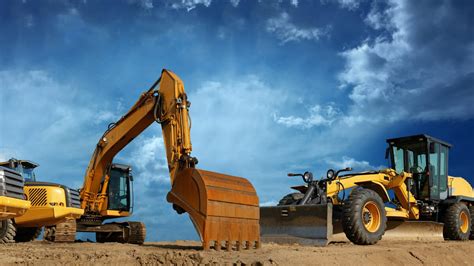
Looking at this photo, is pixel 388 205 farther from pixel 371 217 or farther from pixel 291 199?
pixel 291 199

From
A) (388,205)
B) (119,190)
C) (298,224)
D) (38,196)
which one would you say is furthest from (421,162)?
(38,196)

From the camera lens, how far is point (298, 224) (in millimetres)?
10273

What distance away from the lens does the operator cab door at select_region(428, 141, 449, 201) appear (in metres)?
13.8

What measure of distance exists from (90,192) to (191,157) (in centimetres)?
589

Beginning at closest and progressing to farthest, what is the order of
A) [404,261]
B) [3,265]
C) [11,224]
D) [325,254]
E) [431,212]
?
[3,265]
[325,254]
[404,261]
[11,224]
[431,212]

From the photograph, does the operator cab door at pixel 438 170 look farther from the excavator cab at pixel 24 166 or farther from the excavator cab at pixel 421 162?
the excavator cab at pixel 24 166

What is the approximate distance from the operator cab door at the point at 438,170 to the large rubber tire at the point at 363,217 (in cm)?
401

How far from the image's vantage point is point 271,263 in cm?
666

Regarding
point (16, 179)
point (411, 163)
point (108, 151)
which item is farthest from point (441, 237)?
point (16, 179)

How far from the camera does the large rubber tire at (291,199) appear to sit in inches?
441

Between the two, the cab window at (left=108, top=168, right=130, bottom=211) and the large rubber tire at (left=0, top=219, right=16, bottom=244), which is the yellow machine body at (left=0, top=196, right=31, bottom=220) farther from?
the cab window at (left=108, top=168, right=130, bottom=211)

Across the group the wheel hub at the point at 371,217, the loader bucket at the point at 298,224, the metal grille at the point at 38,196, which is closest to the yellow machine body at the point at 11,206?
the metal grille at the point at 38,196

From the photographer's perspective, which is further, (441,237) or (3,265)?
(441,237)

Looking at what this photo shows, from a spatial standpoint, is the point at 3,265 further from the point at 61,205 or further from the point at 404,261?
the point at 404,261
